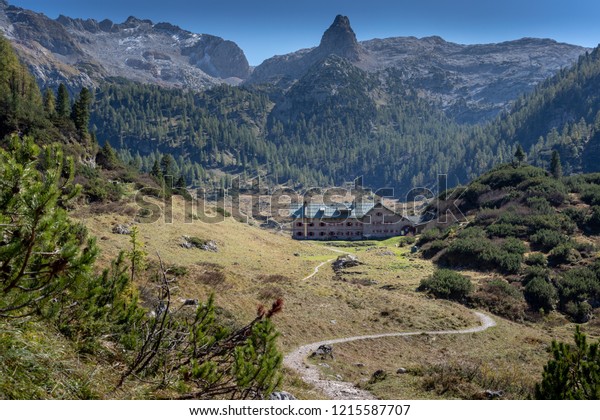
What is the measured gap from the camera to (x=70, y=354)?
25.3ft

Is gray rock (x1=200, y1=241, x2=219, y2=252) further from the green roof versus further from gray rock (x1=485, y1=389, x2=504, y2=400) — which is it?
the green roof

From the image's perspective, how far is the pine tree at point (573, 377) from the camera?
977 cm

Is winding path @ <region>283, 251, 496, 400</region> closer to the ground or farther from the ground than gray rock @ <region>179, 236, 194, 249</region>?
closer to the ground

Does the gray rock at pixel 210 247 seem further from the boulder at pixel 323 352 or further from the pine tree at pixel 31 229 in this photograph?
the pine tree at pixel 31 229

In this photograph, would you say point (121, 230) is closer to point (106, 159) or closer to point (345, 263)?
point (345, 263)

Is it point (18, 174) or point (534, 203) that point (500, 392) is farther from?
point (534, 203)

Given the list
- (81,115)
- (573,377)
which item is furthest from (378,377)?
(81,115)

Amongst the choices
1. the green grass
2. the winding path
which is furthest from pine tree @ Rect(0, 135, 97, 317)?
the winding path

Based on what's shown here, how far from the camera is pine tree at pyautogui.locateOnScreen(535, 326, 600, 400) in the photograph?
9773mm

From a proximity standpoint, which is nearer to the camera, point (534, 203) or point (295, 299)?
point (295, 299)

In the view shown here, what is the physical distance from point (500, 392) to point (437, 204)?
7017 centimetres

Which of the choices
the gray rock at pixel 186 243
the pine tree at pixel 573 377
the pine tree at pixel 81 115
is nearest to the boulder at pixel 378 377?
the pine tree at pixel 573 377

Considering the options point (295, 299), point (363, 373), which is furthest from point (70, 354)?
point (295, 299)

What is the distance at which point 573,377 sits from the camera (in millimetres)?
10195
